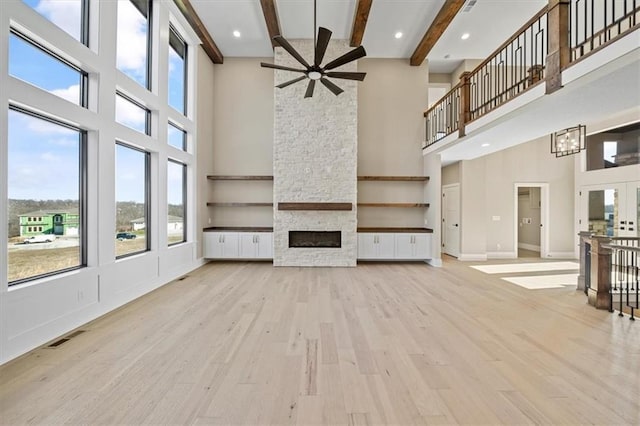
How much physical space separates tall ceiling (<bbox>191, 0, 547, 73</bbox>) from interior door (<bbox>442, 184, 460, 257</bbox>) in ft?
11.7

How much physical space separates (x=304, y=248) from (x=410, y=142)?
4008 mm

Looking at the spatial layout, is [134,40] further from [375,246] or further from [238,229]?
[375,246]

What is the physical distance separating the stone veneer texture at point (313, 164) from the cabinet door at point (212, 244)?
140cm

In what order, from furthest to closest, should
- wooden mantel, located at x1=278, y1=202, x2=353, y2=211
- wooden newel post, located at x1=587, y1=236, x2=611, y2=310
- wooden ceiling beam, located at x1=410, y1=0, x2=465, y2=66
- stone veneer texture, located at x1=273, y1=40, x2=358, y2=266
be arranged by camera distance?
1. stone veneer texture, located at x1=273, y1=40, x2=358, y2=266
2. wooden mantel, located at x1=278, y1=202, x2=353, y2=211
3. wooden ceiling beam, located at x1=410, y1=0, x2=465, y2=66
4. wooden newel post, located at x1=587, y1=236, x2=611, y2=310

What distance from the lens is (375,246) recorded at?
267 inches

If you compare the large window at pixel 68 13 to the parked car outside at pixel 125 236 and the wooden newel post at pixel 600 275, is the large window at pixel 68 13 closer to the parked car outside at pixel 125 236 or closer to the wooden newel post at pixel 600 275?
the parked car outside at pixel 125 236

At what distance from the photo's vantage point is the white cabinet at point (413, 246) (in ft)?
22.3

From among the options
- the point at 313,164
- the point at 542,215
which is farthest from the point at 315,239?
the point at 542,215

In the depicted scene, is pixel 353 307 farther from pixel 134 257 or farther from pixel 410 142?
pixel 410 142

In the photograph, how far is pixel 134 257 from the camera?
Result: 13.7 feet

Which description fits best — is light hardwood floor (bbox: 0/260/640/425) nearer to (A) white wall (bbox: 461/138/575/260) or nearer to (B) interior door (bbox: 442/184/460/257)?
(B) interior door (bbox: 442/184/460/257)

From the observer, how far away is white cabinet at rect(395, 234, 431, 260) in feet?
22.3

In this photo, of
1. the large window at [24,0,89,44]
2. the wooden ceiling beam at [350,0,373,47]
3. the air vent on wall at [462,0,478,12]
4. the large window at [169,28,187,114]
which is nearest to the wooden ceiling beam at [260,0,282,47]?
the wooden ceiling beam at [350,0,373,47]

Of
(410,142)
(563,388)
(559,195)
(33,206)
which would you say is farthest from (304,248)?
(559,195)
